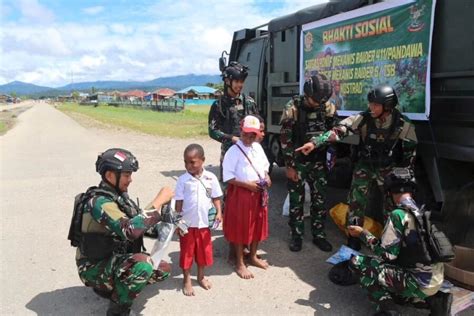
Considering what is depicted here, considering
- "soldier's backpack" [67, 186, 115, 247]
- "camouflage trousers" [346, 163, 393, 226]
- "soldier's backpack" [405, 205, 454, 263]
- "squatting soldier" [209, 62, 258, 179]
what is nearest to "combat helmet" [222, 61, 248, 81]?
"squatting soldier" [209, 62, 258, 179]

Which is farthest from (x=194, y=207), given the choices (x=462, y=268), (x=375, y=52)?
(x=375, y=52)

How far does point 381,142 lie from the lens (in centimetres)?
385

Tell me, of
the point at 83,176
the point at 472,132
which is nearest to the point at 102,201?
the point at 472,132

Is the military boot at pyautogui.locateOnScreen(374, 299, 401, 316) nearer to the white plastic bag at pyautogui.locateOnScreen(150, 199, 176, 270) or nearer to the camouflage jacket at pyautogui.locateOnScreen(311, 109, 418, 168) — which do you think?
the camouflage jacket at pyautogui.locateOnScreen(311, 109, 418, 168)

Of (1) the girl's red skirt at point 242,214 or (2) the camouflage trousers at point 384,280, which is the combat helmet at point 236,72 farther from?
(2) the camouflage trousers at point 384,280

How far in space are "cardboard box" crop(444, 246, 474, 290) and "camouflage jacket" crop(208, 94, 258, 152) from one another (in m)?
2.42

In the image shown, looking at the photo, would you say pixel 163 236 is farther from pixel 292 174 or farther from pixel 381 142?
pixel 381 142

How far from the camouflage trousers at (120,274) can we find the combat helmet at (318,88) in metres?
2.11

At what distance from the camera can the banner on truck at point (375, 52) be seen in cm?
376

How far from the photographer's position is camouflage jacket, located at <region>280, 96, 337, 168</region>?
13.9 feet

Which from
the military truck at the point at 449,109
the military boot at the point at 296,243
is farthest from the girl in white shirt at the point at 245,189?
the military truck at the point at 449,109

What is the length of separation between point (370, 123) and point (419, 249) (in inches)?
57.8

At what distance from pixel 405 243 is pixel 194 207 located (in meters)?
1.63

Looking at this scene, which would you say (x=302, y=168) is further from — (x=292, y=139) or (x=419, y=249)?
(x=419, y=249)
